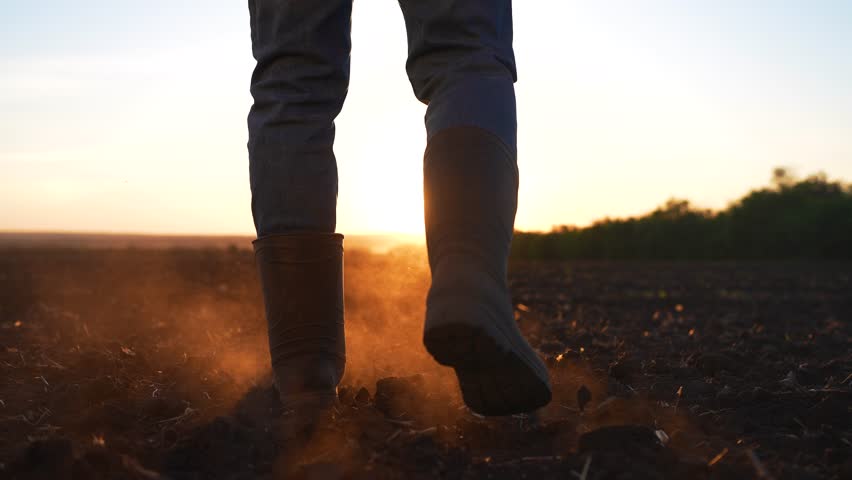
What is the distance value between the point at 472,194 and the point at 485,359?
1.12ft

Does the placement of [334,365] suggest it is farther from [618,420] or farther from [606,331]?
[606,331]

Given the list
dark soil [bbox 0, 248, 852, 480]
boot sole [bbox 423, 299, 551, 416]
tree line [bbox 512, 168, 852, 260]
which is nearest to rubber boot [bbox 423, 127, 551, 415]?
boot sole [bbox 423, 299, 551, 416]

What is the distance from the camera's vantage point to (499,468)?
4.82ft

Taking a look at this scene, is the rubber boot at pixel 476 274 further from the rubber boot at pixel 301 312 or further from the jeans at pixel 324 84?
the rubber boot at pixel 301 312

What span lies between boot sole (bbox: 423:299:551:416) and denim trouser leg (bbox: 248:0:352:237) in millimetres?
602

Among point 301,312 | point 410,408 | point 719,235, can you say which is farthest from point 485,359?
point 719,235

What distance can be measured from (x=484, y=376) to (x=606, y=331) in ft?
8.49

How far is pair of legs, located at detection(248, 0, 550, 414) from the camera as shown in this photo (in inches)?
59.0

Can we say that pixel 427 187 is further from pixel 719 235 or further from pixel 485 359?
pixel 719 235

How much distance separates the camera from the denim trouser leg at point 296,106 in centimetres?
184

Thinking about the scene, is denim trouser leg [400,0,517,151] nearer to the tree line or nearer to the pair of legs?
the pair of legs

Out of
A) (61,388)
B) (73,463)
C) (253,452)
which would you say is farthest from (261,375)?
(73,463)

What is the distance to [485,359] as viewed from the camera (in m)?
1.44

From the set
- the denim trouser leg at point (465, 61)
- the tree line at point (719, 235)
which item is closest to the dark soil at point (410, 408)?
the denim trouser leg at point (465, 61)
